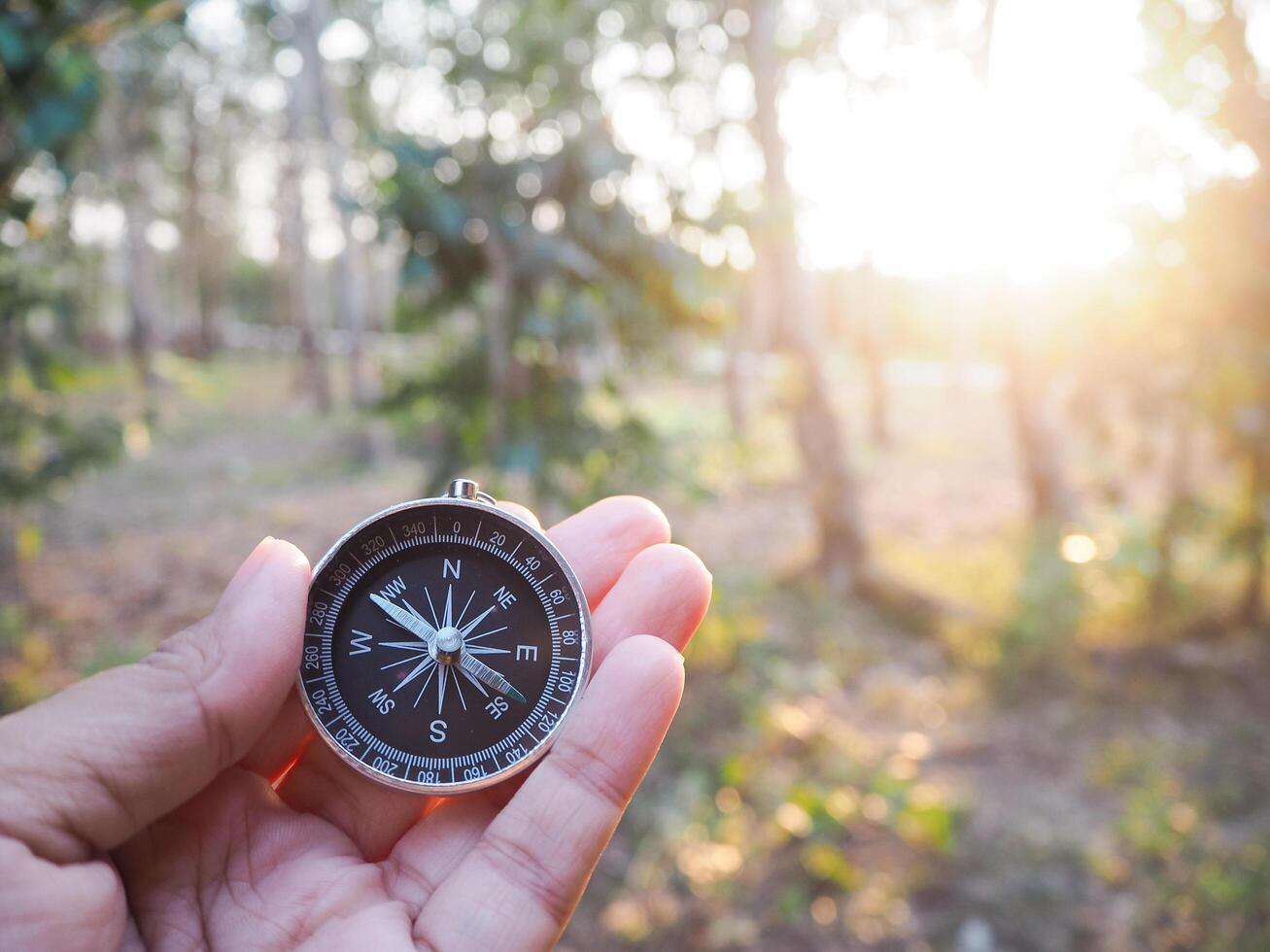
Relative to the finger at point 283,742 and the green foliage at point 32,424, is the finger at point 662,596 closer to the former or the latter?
the finger at point 283,742

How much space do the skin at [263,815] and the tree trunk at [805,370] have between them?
6.11 m

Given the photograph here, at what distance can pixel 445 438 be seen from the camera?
5410 mm

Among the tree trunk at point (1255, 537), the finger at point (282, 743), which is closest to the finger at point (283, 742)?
the finger at point (282, 743)

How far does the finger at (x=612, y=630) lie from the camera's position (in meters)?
1.84

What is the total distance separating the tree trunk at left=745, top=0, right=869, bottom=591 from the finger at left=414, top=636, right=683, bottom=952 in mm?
6043

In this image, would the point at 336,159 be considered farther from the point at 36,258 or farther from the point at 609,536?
the point at 609,536

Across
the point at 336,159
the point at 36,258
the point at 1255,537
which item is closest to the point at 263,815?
the point at 36,258

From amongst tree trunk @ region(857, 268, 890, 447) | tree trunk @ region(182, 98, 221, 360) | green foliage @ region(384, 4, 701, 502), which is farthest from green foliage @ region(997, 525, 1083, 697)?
tree trunk @ region(182, 98, 221, 360)

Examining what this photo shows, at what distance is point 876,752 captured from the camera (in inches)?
205

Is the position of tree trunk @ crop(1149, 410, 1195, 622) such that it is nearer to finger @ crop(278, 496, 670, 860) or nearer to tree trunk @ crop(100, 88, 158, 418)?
finger @ crop(278, 496, 670, 860)

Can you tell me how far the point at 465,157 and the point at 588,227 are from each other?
742 millimetres

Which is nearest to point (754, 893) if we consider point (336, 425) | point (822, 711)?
point (822, 711)

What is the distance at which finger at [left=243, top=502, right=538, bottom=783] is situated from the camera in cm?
196

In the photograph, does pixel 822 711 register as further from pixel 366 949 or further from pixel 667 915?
pixel 366 949
